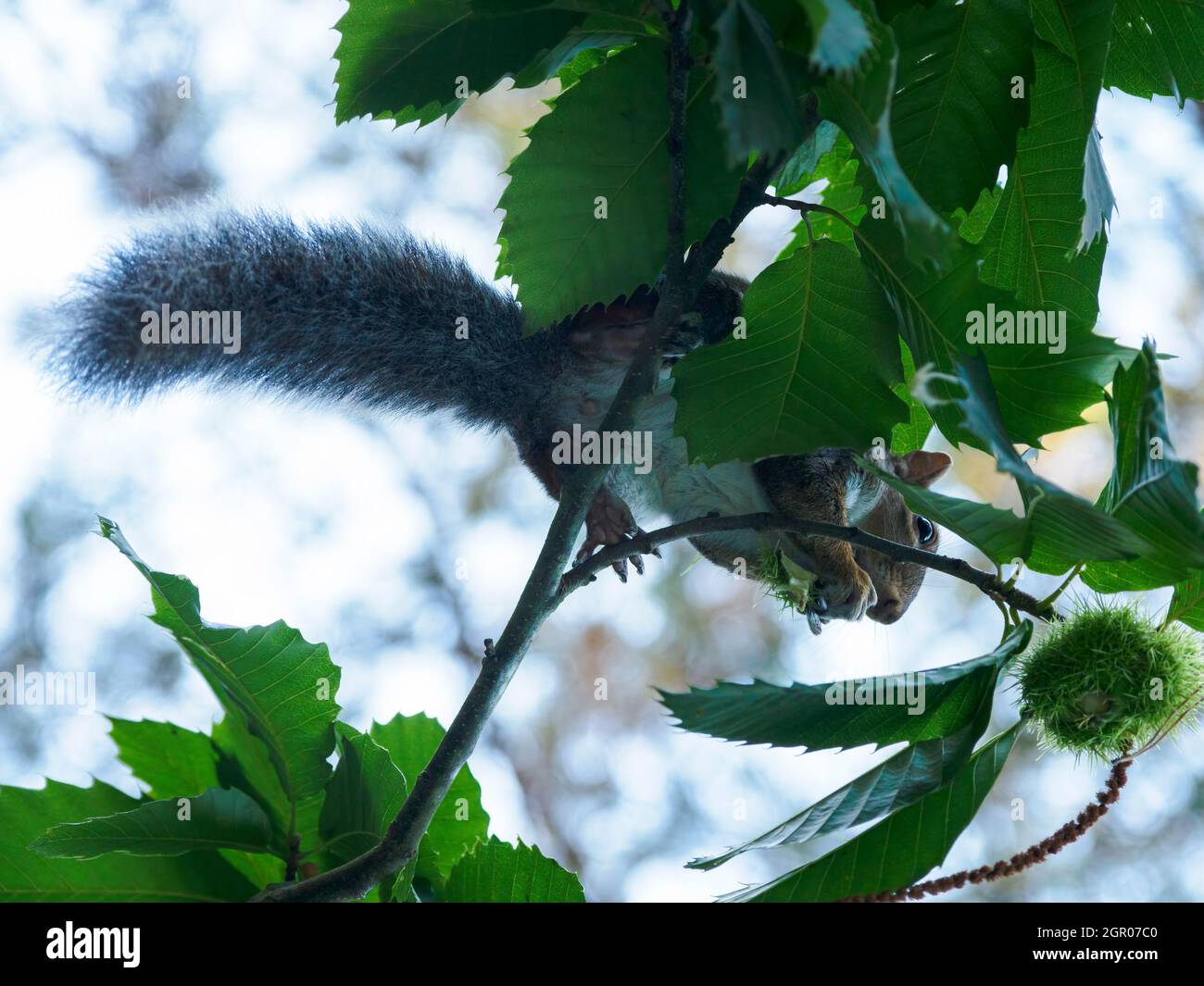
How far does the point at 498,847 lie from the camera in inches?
44.4

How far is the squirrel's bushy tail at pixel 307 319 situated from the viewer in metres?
1.22

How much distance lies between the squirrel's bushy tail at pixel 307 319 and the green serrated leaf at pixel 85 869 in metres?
0.45

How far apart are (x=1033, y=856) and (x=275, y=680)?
76cm

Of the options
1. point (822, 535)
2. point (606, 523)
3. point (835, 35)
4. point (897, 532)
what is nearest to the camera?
point (835, 35)

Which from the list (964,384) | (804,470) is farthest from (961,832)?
(804,470)

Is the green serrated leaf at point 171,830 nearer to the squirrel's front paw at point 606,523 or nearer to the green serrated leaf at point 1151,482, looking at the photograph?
the squirrel's front paw at point 606,523

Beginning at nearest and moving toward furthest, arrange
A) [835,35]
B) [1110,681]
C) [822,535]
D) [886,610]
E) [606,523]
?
[835,35] → [1110,681] → [822,535] → [606,523] → [886,610]

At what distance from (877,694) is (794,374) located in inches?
12.3

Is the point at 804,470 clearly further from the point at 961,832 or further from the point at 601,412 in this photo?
the point at 961,832

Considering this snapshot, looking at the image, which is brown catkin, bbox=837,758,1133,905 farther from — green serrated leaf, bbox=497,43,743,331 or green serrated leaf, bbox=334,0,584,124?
green serrated leaf, bbox=334,0,584,124

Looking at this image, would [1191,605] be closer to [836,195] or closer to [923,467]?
[836,195]

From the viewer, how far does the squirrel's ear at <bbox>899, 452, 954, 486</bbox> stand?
2340 mm

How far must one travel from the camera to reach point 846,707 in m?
0.95

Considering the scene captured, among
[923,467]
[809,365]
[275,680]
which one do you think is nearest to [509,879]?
[275,680]
